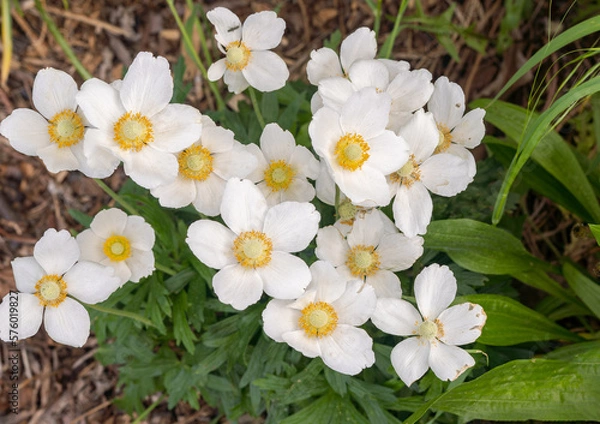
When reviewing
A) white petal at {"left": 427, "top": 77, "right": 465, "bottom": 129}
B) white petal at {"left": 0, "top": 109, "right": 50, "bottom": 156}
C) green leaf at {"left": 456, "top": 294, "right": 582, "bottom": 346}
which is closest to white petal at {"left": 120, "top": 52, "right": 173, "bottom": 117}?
white petal at {"left": 0, "top": 109, "right": 50, "bottom": 156}

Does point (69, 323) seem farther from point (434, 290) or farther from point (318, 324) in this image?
point (434, 290)

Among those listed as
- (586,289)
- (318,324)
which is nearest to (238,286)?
(318,324)

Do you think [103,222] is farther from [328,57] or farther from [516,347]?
[516,347]

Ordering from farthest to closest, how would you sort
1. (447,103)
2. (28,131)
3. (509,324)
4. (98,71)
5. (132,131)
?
(98,71) < (509,324) < (447,103) < (28,131) < (132,131)

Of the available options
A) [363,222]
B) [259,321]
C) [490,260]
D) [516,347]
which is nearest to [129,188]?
[259,321]

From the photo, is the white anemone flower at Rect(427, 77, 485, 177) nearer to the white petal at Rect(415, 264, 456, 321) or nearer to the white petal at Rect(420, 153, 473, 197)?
the white petal at Rect(420, 153, 473, 197)

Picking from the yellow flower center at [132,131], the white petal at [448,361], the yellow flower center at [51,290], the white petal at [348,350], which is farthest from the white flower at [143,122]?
the white petal at [448,361]
